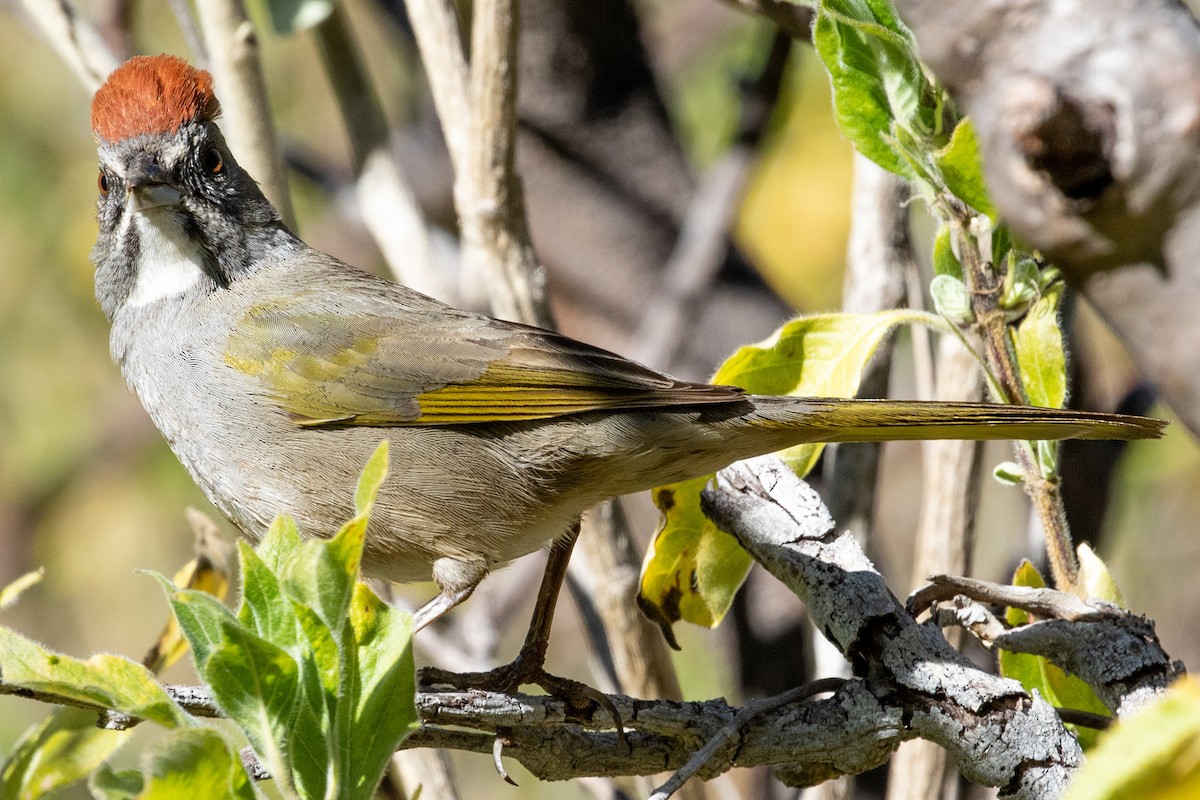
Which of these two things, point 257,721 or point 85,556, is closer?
point 257,721

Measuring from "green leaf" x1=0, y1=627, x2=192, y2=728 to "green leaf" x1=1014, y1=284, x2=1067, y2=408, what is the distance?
1312mm

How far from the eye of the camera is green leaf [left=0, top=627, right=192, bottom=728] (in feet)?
4.53

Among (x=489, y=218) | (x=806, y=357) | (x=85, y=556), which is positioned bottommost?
(x=85, y=556)

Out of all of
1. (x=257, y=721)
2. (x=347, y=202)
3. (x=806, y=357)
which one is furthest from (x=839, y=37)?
(x=347, y=202)

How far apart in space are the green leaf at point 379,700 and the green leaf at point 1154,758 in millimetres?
766

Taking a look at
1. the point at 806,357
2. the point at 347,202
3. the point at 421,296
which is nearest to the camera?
the point at 806,357

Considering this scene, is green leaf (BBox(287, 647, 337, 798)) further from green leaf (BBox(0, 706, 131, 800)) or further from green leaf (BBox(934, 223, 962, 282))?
green leaf (BBox(934, 223, 962, 282))

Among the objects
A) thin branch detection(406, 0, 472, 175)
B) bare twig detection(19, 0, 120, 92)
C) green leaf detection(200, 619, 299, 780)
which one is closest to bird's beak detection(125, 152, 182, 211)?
bare twig detection(19, 0, 120, 92)

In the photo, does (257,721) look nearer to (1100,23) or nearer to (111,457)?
(1100,23)

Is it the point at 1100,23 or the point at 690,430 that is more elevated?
the point at 1100,23

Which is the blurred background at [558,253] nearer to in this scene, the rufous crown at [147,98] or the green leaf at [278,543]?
the rufous crown at [147,98]

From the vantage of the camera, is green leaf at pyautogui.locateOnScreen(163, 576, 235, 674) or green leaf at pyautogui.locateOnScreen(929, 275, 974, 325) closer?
green leaf at pyautogui.locateOnScreen(163, 576, 235, 674)

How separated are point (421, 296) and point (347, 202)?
5.33ft

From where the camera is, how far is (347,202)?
14.8ft
